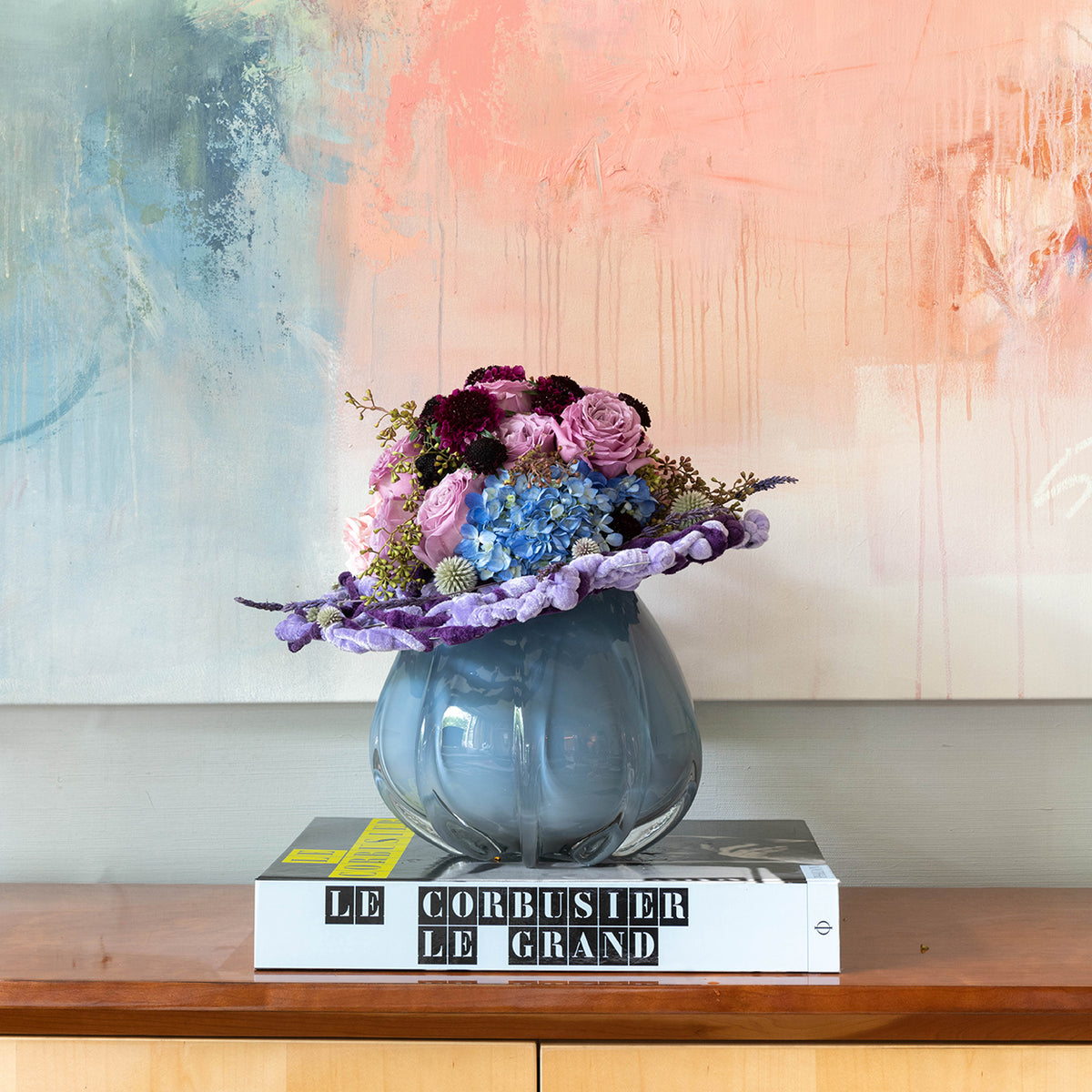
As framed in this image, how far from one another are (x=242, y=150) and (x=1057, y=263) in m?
0.91

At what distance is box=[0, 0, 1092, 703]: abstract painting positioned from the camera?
1014 mm

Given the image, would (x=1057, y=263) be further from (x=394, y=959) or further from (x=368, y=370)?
(x=394, y=959)

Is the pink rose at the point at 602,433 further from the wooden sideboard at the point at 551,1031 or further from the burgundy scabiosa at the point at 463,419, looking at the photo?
the wooden sideboard at the point at 551,1031

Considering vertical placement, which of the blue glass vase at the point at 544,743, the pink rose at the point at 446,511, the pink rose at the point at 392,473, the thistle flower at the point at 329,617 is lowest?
the blue glass vase at the point at 544,743

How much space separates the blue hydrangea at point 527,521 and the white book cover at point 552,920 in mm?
265

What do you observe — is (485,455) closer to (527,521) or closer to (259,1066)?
(527,521)

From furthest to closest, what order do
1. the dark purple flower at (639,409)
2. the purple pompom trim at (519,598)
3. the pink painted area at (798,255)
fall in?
the pink painted area at (798,255)
the dark purple flower at (639,409)
the purple pompom trim at (519,598)

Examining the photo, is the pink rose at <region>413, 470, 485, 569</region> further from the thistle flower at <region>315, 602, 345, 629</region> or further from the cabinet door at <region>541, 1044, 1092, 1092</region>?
the cabinet door at <region>541, 1044, 1092, 1092</region>

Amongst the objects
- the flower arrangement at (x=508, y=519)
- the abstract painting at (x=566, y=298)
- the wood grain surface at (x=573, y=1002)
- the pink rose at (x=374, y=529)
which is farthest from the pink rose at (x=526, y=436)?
the wood grain surface at (x=573, y=1002)

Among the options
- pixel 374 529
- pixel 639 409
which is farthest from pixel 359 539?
pixel 639 409

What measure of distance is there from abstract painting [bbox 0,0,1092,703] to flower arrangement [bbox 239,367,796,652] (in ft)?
0.85

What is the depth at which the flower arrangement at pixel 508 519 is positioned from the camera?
71 cm

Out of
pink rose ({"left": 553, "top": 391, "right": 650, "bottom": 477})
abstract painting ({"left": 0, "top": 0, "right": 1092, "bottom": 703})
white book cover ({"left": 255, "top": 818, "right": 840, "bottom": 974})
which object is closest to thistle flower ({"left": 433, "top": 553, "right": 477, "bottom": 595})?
pink rose ({"left": 553, "top": 391, "right": 650, "bottom": 477})

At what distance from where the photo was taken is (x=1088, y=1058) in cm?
73
